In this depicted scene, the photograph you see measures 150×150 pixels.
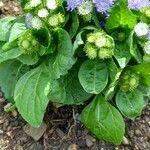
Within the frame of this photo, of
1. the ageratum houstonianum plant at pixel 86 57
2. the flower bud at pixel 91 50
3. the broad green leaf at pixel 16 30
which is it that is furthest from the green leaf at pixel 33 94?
the flower bud at pixel 91 50

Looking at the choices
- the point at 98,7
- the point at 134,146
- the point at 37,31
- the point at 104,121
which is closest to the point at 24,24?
the point at 37,31

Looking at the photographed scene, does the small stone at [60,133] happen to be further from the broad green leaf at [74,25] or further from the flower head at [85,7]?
the flower head at [85,7]

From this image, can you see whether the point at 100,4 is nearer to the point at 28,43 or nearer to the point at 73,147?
the point at 28,43

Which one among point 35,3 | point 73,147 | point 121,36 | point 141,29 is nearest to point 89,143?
point 73,147

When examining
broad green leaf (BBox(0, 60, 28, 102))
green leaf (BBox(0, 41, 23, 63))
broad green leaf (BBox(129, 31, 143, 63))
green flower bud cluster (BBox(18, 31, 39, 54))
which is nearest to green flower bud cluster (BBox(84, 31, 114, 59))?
broad green leaf (BBox(129, 31, 143, 63))

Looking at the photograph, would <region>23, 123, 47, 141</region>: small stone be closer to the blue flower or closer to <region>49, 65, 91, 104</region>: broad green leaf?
<region>49, 65, 91, 104</region>: broad green leaf
